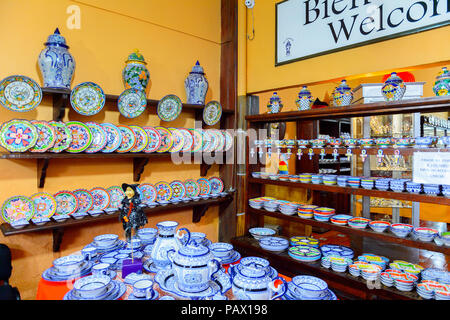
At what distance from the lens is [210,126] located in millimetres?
3178

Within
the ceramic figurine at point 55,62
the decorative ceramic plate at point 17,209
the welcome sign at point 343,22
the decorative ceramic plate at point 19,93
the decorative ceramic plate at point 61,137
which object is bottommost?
the decorative ceramic plate at point 17,209

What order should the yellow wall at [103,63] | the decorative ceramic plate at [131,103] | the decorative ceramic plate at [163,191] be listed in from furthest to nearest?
the decorative ceramic plate at [163,191] < the decorative ceramic plate at [131,103] < the yellow wall at [103,63]

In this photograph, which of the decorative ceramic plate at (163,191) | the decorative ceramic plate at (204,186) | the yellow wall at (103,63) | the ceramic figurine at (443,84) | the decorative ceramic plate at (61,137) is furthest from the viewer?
the decorative ceramic plate at (204,186)

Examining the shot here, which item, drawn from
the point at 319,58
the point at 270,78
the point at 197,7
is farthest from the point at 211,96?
the point at 319,58

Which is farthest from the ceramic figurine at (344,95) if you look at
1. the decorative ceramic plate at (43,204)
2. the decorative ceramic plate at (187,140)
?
the decorative ceramic plate at (43,204)

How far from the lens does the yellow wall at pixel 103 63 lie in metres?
2.11

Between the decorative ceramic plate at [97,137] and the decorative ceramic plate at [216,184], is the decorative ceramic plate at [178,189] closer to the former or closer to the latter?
the decorative ceramic plate at [216,184]

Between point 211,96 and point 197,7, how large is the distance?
3.06ft

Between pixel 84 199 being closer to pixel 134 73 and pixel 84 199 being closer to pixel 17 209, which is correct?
pixel 17 209

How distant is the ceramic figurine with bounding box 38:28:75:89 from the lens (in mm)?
2012

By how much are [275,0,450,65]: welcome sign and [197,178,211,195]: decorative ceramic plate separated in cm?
136

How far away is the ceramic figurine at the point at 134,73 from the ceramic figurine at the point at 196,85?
473 mm

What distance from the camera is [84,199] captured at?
7.49 feet

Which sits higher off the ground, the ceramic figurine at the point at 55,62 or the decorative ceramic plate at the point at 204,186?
the ceramic figurine at the point at 55,62
